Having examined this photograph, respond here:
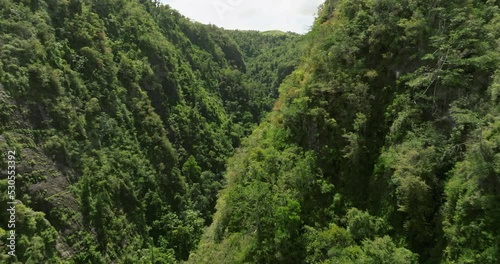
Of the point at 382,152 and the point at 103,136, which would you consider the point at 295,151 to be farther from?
the point at 103,136

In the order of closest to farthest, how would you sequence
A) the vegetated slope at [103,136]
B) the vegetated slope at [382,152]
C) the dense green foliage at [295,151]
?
1. the vegetated slope at [382,152]
2. the dense green foliage at [295,151]
3. the vegetated slope at [103,136]

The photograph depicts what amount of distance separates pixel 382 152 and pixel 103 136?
150 feet

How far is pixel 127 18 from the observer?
8594 cm

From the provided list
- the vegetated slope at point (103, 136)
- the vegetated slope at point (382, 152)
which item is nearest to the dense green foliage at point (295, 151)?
the vegetated slope at point (382, 152)

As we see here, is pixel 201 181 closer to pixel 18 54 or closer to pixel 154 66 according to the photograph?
pixel 154 66

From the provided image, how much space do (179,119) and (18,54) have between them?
34795mm

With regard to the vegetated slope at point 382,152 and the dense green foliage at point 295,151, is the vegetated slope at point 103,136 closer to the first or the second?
the dense green foliage at point 295,151

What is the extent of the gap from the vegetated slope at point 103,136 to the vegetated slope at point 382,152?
19556 millimetres

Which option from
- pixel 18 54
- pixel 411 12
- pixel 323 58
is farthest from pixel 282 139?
pixel 18 54

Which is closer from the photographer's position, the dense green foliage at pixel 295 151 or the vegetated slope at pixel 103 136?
the dense green foliage at pixel 295 151

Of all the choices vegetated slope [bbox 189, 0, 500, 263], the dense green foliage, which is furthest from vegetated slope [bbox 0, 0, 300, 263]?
vegetated slope [bbox 189, 0, 500, 263]

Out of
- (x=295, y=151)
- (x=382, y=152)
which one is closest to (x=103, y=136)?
(x=295, y=151)

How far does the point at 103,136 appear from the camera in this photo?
191 feet

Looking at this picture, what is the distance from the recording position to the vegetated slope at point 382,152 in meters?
20.2
